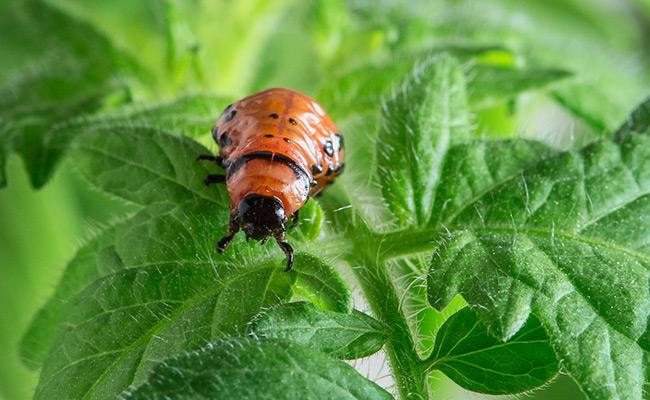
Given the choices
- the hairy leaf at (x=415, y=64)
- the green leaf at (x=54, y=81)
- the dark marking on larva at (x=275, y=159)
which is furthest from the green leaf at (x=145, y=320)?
the hairy leaf at (x=415, y=64)

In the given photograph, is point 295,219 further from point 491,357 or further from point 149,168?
point 491,357

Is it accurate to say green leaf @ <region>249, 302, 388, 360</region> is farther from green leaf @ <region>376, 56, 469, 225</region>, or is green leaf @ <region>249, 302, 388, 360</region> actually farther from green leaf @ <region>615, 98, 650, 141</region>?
green leaf @ <region>615, 98, 650, 141</region>

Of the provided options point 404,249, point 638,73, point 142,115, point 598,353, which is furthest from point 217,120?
point 638,73

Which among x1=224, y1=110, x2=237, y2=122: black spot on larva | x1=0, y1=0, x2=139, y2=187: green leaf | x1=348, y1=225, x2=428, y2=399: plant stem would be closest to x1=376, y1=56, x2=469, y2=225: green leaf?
x1=348, y1=225, x2=428, y2=399: plant stem

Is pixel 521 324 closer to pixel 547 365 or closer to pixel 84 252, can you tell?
pixel 547 365

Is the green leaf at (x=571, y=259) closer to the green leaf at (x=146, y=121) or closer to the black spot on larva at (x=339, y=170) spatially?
the black spot on larva at (x=339, y=170)

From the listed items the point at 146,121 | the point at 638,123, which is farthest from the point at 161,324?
the point at 638,123
